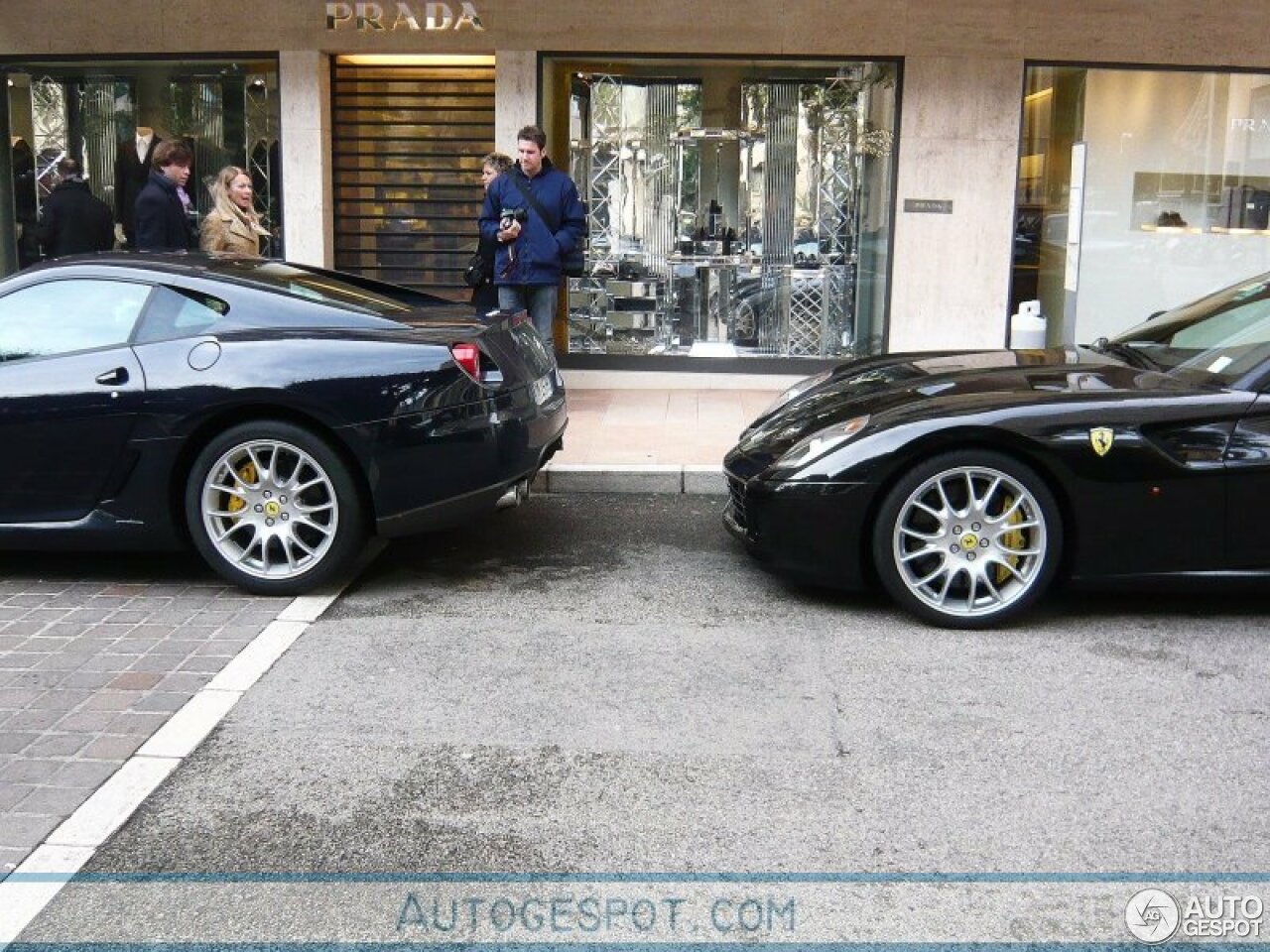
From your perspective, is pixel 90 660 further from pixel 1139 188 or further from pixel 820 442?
pixel 1139 188

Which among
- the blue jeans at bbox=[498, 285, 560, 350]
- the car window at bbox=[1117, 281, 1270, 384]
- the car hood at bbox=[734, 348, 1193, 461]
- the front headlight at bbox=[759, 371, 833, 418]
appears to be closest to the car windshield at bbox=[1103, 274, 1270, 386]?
the car window at bbox=[1117, 281, 1270, 384]

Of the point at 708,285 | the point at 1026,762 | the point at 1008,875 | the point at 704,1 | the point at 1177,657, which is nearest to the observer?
the point at 1008,875

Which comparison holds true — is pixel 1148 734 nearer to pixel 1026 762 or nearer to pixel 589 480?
pixel 1026 762

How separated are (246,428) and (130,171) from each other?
7.39 meters

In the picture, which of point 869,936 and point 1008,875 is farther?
point 1008,875

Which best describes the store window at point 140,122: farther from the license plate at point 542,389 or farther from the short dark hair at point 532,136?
the license plate at point 542,389

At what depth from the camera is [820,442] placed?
5.52 meters

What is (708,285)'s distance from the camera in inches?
472

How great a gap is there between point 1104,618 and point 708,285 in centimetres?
694

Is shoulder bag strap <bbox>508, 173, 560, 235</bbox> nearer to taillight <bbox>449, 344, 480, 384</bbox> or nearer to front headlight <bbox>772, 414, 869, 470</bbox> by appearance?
taillight <bbox>449, 344, 480, 384</bbox>

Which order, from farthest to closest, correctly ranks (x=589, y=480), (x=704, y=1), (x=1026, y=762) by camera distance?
(x=704, y=1) < (x=589, y=480) < (x=1026, y=762)

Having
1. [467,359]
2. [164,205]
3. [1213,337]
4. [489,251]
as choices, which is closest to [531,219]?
[489,251]

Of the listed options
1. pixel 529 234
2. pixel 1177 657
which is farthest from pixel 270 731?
pixel 529 234

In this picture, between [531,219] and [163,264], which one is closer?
[163,264]
